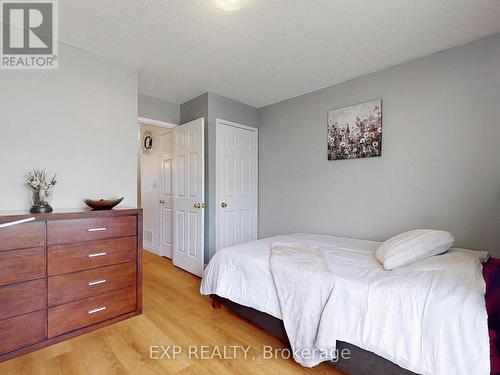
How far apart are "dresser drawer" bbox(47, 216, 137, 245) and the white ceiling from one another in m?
1.56

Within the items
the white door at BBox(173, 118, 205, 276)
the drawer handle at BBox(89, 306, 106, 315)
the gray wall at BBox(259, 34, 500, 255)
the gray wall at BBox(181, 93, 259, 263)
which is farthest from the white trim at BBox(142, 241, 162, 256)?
the gray wall at BBox(259, 34, 500, 255)

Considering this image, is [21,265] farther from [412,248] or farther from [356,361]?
[412,248]

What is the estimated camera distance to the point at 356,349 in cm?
141

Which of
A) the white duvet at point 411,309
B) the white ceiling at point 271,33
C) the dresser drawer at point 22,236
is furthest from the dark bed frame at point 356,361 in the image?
the white ceiling at point 271,33

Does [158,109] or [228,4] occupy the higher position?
[228,4]

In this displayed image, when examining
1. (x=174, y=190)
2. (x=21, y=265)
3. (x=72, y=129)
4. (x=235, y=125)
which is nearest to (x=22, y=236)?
(x=21, y=265)

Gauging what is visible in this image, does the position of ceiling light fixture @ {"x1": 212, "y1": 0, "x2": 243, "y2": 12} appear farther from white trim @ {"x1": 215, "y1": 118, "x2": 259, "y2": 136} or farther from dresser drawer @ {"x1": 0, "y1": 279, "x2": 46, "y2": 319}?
dresser drawer @ {"x1": 0, "y1": 279, "x2": 46, "y2": 319}

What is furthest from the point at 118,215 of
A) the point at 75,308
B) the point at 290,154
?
the point at 290,154

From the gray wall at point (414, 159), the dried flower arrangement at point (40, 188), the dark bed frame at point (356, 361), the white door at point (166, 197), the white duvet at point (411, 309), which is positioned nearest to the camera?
the white duvet at point (411, 309)

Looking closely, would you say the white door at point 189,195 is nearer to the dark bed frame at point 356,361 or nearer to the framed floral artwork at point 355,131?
the dark bed frame at point 356,361

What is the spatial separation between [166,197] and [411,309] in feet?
12.0

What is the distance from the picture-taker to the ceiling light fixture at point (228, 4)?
1.62m

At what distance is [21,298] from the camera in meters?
1.64

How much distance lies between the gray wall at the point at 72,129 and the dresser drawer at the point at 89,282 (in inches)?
26.0
